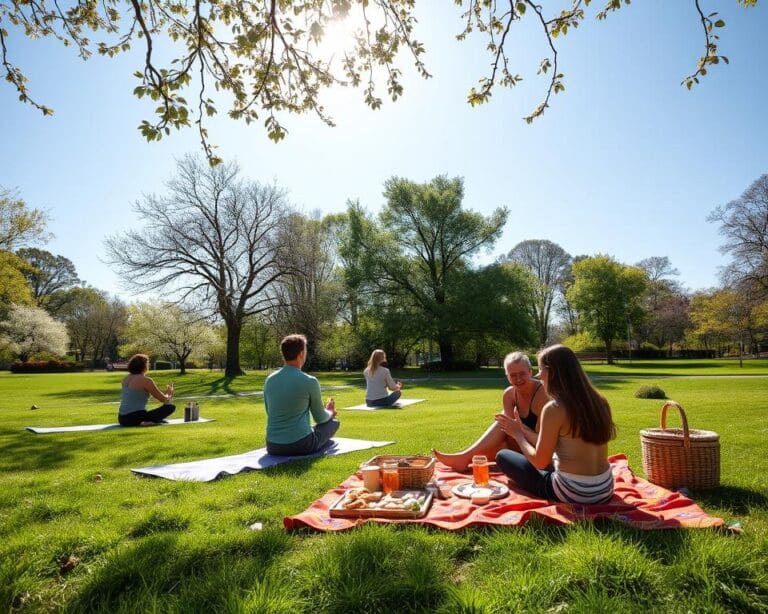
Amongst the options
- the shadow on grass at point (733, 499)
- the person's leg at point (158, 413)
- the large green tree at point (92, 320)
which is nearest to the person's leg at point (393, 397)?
the person's leg at point (158, 413)

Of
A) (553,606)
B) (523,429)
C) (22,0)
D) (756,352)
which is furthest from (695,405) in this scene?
(756,352)

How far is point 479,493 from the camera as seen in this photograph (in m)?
3.88

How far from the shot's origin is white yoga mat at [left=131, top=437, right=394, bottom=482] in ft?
15.7

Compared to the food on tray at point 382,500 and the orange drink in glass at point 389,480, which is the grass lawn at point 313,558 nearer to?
the food on tray at point 382,500

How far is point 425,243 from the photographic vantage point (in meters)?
32.9

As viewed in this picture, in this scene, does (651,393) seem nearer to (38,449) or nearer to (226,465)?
(226,465)

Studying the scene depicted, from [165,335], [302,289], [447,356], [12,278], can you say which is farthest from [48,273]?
[447,356]

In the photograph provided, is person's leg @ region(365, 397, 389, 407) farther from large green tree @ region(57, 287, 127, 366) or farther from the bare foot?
large green tree @ region(57, 287, 127, 366)

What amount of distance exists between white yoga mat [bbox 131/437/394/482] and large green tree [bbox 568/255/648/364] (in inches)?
1639

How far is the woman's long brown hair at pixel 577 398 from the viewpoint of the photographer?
3.34 m

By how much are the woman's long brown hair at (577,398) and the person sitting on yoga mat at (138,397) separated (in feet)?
25.0

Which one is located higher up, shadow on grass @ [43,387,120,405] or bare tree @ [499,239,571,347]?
bare tree @ [499,239,571,347]

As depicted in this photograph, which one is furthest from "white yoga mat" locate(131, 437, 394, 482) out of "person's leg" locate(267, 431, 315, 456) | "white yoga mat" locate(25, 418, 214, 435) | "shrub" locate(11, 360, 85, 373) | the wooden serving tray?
"shrub" locate(11, 360, 85, 373)

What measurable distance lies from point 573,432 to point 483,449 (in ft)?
5.02
